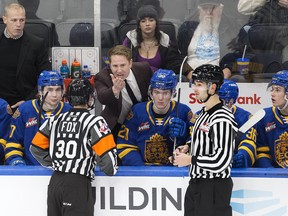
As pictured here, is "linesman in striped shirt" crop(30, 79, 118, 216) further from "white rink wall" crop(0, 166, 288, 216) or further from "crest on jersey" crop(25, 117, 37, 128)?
"crest on jersey" crop(25, 117, 37, 128)

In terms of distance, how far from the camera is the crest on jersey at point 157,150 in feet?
11.8

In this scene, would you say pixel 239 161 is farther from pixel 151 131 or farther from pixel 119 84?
pixel 119 84

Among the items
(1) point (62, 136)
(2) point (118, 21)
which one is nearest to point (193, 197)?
(1) point (62, 136)

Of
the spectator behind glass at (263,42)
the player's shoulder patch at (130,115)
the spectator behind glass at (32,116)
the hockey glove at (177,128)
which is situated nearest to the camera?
the hockey glove at (177,128)

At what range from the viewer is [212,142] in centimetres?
282

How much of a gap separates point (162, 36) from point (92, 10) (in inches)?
21.9

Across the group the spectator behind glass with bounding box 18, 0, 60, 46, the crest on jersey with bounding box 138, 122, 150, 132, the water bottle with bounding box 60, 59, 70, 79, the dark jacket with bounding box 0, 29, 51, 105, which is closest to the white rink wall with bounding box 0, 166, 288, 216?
the crest on jersey with bounding box 138, 122, 150, 132

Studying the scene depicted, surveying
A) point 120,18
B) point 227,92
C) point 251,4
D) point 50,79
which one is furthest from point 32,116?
point 251,4

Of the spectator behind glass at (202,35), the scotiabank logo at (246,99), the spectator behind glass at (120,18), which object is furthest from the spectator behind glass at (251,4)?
the spectator behind glass at (120,18)

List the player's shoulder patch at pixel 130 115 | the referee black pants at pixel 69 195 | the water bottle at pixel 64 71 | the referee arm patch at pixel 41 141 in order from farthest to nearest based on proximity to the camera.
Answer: the water bottle at pixel 64 71, the player's shoulder patch at pixel 130 115, the referee arm patch at pixel 41 141, the referee black pants at pixel 69 195

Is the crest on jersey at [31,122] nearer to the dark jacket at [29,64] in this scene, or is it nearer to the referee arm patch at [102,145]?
the dark jacket at [29,64]

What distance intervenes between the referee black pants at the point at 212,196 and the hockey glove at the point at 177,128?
0.57 meters

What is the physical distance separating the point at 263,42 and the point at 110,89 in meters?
1.52

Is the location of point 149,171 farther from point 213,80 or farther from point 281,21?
point 281,21
